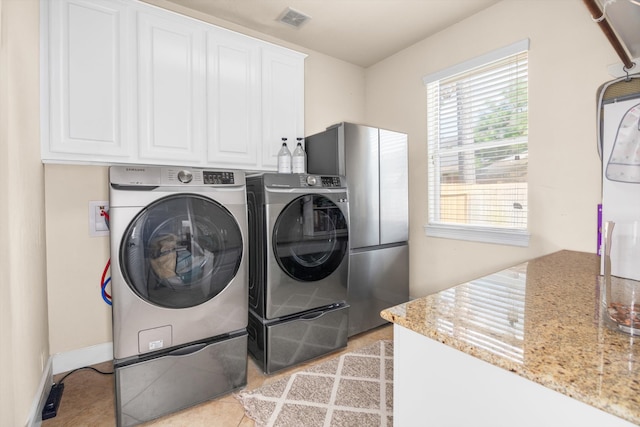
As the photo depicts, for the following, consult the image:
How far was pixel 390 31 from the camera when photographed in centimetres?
267

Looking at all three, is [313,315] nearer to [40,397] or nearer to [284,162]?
[284,162]

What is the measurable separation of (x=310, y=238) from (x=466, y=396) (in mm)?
1454

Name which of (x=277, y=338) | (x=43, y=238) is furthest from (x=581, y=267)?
(x=43, y=238)

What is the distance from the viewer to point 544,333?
684mm

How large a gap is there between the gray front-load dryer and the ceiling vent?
152 cm

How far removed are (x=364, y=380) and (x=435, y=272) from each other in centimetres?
129

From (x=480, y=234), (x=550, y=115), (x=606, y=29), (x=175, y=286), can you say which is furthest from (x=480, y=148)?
(x=175, y=286)

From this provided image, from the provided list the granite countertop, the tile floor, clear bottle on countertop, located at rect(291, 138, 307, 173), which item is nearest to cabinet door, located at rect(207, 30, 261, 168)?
clear bottle on countertop, located at rect(291, 138, 307, 173)

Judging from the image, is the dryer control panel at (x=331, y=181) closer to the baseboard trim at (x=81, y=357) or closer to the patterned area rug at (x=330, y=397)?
the patterned area rug at (x=330, y=397)

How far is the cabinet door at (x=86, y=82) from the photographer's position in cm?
159

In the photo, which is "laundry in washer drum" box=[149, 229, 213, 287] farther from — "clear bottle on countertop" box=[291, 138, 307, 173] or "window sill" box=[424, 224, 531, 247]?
"window sill" box=[424, 224, 531, 247]

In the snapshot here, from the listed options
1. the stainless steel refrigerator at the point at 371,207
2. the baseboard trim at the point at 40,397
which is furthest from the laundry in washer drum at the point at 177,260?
the stainless steel refrigerator at the point at 371,207

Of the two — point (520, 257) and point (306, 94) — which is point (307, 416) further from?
point (306, 94)

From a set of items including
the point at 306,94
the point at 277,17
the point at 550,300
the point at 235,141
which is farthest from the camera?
the point at 306,94
